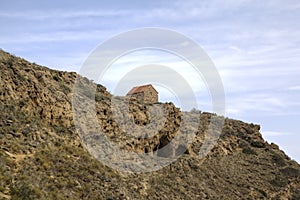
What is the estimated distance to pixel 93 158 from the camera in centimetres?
2717

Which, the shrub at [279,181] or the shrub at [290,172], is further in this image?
the shrub at [290,172]

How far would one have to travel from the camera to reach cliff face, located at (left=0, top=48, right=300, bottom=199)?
2131cm

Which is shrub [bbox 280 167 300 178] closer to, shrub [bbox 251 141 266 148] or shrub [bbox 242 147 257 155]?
shrub [bbox 242 147 257 155]

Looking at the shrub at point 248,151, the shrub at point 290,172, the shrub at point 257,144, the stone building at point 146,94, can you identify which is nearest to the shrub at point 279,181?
the shrub at point 290,172

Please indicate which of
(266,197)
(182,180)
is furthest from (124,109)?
(266,197)

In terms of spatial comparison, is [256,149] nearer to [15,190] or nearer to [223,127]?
[223,127]

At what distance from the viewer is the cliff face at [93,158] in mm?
21312

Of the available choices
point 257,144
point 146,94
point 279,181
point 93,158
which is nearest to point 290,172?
point 279,181

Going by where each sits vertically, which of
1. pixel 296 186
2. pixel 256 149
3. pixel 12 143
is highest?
pixel 256 149

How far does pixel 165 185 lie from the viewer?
30516 mm

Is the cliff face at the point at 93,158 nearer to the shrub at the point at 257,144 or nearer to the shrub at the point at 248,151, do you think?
the shrub at the point at 248,151

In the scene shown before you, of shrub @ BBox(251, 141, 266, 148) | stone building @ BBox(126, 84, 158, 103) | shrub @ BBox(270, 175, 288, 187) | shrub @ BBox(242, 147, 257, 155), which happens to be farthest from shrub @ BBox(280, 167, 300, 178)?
stone building @ BBox(126, 84, 158, 103)

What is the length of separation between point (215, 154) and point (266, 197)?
771cm

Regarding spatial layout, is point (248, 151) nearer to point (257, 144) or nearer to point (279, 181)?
point (257, 144)
